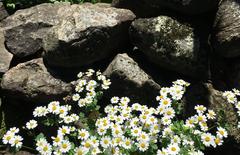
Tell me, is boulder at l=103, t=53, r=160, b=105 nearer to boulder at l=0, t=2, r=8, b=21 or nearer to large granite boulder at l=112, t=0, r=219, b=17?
large granite boulder at l=112, t=0, r=219, b=17

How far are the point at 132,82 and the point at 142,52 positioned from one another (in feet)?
2.24

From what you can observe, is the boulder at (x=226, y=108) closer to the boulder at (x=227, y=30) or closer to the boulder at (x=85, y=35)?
the boulder at (x=227, y=30)

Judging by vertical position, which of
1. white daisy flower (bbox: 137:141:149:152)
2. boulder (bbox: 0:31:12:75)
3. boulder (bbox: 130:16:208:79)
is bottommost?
boulder (bbox: 0:31:12:75)

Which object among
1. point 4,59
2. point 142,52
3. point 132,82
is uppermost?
point 142,52

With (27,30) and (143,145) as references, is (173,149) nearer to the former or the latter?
(143,145)

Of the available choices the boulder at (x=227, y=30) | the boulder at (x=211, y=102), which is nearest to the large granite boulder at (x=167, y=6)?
the boulder at (x=227, y=30)

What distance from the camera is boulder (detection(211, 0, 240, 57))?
15.1 feet

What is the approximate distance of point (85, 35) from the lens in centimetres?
498

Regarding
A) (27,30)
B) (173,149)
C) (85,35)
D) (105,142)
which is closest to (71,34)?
(85,35)

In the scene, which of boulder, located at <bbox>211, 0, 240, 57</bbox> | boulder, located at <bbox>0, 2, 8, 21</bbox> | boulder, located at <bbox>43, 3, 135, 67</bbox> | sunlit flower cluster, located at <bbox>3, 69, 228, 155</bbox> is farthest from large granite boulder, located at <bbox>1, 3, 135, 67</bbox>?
boulder, located at <bbox>211, 0, 240, 57</bbox>

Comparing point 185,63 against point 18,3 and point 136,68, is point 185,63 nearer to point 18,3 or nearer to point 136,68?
point 136,68

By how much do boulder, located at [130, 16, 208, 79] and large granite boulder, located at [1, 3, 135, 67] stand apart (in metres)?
0.42

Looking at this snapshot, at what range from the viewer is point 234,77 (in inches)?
197

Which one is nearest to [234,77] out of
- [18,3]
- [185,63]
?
[185,63]
